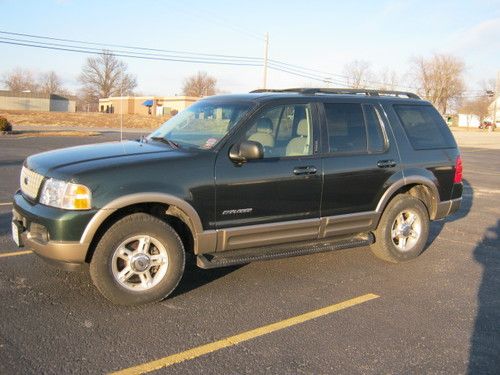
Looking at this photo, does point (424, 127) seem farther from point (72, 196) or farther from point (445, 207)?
point (72, 196)

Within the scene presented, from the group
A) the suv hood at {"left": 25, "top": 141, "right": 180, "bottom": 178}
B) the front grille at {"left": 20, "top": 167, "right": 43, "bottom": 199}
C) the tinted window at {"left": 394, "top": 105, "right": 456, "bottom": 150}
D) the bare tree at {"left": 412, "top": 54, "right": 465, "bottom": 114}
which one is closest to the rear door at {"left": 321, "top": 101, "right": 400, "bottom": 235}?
the tinted window at {"left": 394, "top": 105, "right": 456, "bottom": 150}

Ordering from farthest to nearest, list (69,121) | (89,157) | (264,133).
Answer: (69,121)
(264,133)
(89,157)

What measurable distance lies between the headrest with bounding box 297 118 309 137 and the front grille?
98.2 inches

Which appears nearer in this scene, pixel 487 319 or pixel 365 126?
pixel 487 319

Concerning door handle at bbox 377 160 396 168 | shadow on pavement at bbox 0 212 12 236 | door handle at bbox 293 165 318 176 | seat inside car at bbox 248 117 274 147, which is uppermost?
seat inside car at bbox 248 117 274 147

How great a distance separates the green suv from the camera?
4.19 metres

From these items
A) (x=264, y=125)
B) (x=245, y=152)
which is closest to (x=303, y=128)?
(x=264, y=125)

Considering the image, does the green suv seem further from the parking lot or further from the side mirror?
the parking lot

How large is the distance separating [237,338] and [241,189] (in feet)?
4.57

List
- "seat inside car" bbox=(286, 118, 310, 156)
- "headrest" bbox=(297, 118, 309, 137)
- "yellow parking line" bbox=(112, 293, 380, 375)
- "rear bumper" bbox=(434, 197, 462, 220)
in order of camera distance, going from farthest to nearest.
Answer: "rear bumper" bbox=(434, 197, 462, 220)
"headrest" bbox=(297, 118, 309, 137)
"seat inside car" bbox=(286, 118, 310, 156)
"yellow parking line" bbox=(112, 293, 380, 375)

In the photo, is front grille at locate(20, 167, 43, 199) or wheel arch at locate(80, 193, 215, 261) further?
front grille at locate(20, 167, 43, 199)

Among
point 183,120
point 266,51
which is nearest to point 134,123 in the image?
point 266,51

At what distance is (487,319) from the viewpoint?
4.40 metres

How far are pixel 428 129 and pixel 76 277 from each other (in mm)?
4396
